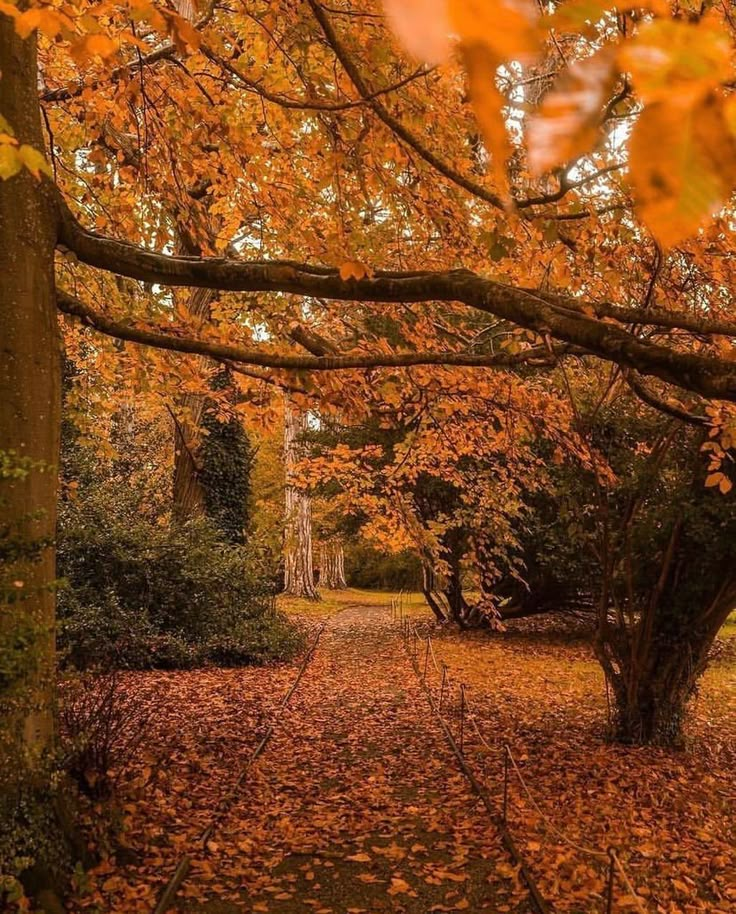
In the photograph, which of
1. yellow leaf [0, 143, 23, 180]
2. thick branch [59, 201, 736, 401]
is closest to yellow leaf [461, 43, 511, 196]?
yellow leaf [0, 143, 23, 180]

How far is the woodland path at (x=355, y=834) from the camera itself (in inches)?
180

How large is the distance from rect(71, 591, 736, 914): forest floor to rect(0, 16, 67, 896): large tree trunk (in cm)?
86

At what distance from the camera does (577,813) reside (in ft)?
19.3

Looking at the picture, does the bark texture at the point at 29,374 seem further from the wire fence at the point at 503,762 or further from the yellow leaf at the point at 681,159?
the yellow leaf at the point at 681,159

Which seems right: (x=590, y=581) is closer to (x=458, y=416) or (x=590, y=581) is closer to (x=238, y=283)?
(x=458, y=416)

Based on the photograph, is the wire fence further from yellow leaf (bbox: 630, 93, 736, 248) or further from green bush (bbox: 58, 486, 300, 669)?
green bush (bbox: 58, 486, 300, 669)

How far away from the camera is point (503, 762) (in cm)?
704

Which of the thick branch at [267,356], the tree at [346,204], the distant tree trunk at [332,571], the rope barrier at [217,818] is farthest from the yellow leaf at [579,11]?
the distant tree trunk at [332,571]

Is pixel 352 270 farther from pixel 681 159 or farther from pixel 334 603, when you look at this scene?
pixel 334 603

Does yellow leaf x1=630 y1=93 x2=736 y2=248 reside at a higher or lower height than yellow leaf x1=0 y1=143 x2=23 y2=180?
lower

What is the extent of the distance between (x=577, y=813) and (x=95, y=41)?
5951mm

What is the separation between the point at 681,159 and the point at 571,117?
143 mm

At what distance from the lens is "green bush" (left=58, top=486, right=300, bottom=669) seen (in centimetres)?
1166

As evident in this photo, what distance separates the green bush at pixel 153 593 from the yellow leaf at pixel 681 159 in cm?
1148
